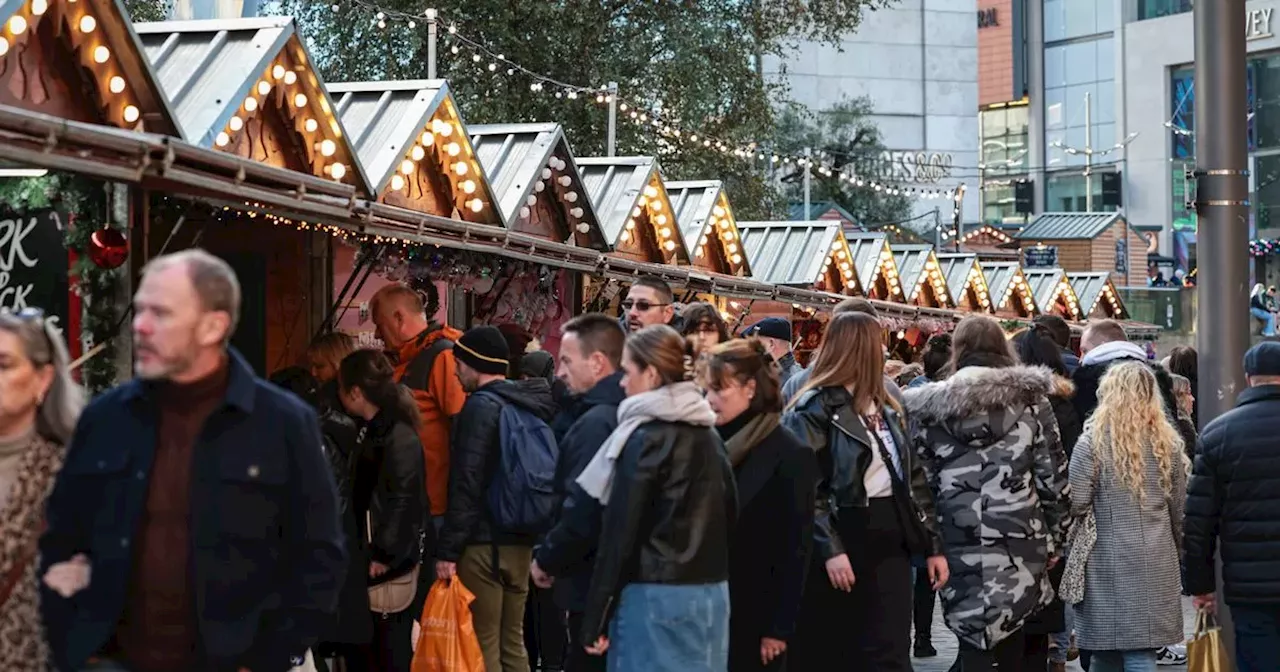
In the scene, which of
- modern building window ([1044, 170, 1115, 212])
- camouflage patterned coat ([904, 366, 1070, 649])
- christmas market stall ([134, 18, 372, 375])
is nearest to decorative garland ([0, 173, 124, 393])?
christmas market stall ([134, 18, 372, 375])

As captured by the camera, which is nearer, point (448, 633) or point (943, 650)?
point (448, 633)

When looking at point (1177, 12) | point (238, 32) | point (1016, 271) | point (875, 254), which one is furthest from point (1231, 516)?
point (1177, 12)

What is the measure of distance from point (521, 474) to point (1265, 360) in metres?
3.19

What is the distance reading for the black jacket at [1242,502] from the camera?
293 inches

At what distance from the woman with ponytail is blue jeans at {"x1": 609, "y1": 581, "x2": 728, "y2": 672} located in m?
1.91

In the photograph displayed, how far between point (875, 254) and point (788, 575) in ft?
56.6

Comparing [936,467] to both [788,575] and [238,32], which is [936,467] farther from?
[238,32]

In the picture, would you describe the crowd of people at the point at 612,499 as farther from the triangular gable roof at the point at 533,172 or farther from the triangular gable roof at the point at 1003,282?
the triangular gable roof at the point at 1003,282

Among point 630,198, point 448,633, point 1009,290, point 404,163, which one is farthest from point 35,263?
point 1009,290

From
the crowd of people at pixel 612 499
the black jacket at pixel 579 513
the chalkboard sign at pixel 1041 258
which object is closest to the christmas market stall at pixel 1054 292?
the chalkboard sign at pixel 1041 258

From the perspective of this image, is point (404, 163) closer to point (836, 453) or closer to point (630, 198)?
point (836, 453)

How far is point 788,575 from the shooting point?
6652 mm

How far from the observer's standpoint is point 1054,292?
33344 millimetres

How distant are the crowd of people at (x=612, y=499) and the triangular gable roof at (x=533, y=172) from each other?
297 centimetres
